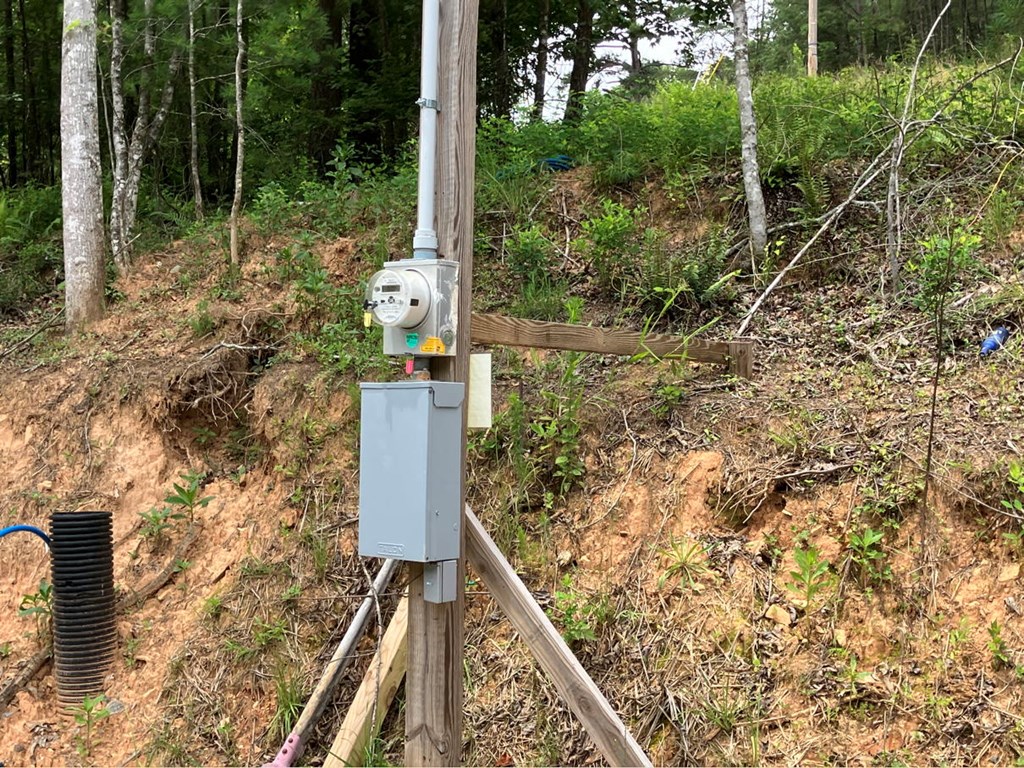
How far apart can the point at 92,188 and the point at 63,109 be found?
2.56 ft

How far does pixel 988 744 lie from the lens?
3.15 meters

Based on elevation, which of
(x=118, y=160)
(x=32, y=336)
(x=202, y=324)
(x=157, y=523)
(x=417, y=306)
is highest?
(x=118, y=160)

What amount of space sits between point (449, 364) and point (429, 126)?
89 cm

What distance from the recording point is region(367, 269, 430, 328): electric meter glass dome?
9.22ft

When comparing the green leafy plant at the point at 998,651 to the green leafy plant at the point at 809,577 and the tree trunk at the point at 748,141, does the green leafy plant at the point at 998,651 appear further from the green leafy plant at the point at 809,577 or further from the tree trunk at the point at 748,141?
the tree trunk at the point at 748,141

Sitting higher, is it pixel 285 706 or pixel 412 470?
pixel 412 470

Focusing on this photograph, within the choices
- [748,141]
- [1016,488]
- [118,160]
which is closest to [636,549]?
[1016,488]

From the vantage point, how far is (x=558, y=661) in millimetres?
3105

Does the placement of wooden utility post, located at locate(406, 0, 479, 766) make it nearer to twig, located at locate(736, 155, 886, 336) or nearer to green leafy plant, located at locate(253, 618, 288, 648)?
green leafy plant, located at locate(253, 618, 288, 648)

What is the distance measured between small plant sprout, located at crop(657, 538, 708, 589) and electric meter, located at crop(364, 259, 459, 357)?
1.81 meters

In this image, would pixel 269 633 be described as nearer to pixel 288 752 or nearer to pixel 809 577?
pixel 288 752

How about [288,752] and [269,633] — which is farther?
[269,633]

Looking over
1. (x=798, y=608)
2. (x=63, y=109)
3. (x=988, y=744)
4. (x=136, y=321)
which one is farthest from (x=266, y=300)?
(x=988, y=744)

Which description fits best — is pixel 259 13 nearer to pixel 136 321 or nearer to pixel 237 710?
pixel 136 321
